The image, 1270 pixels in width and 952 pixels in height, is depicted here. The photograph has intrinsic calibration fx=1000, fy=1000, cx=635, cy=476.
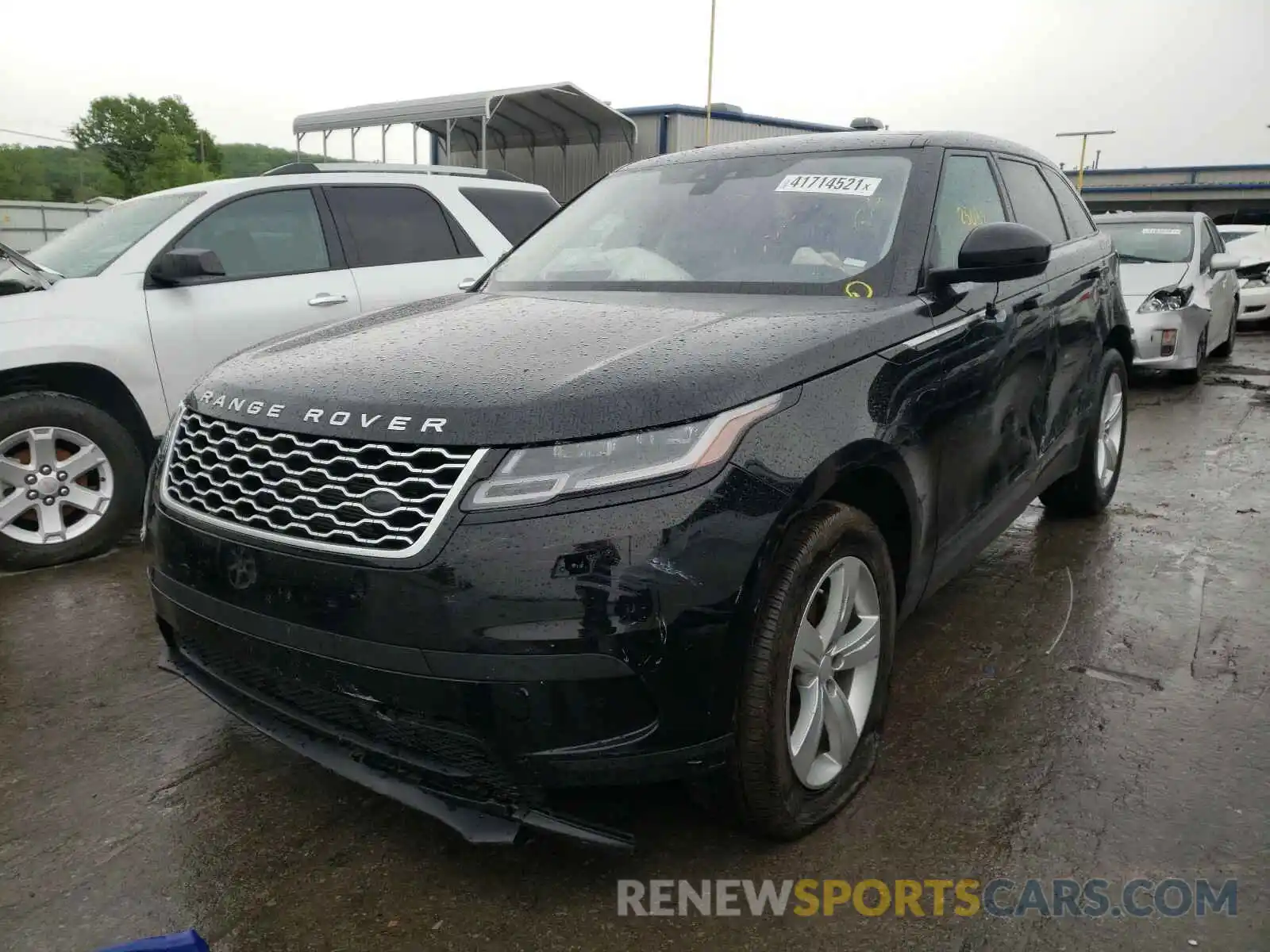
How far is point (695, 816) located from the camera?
2600 millimetres

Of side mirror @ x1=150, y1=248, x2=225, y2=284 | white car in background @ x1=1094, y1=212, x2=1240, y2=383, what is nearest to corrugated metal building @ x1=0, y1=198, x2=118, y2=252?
side mirror @ x1=150, y1=248, x2=225, y2=284

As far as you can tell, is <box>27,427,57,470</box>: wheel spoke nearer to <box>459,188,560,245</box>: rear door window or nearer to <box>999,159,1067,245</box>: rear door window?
<box>459,188,560,245</box>: rear door window

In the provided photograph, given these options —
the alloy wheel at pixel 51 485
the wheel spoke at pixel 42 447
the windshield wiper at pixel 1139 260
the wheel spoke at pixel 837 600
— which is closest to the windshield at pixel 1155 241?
the windshield wiper at pixel 1139 260

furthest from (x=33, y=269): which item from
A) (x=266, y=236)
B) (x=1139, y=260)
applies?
(x=1139, y=260)

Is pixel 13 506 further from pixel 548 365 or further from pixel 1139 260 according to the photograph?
pixel 1139 260

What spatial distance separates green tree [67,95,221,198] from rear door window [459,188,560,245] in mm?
104161

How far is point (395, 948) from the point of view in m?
2.14

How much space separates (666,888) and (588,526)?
37.2 inches

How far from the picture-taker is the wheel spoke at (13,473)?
14.9 ft

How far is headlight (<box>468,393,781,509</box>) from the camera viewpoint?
6.64 feet

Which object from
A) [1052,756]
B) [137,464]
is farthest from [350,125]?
[1052,756]

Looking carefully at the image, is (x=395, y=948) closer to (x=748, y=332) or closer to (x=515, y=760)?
(x=515, y=760)

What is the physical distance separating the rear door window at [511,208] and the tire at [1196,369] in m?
6.72

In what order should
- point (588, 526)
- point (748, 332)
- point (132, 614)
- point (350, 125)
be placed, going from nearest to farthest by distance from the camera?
1. point (588, 526)
2. point (748, 332)
3. point (132, 614)
4. point (350, 125)
